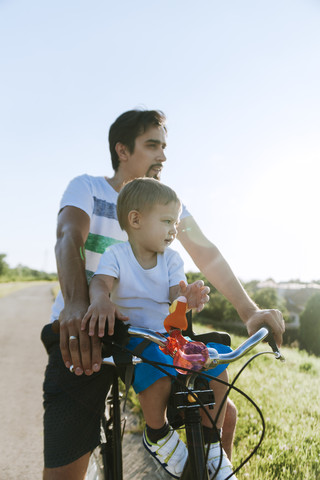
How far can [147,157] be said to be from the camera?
272 cm

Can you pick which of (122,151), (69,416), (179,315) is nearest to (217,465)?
(179,315)

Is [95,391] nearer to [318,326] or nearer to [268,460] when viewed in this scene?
[268,460]

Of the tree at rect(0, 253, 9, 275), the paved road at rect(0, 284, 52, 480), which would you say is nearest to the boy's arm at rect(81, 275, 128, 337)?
the paved road at rect(0, 284, 52, 480)

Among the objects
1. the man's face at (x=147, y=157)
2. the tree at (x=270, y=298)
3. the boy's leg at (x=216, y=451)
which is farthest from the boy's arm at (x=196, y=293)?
the tree at (x=270, y=298)

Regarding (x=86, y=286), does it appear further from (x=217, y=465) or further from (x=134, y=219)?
(x=217, y=465)

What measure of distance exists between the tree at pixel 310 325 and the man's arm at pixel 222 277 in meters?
8.92

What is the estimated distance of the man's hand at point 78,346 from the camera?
147 centimetres

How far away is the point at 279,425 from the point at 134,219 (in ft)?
8.33

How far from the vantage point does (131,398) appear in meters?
4.75

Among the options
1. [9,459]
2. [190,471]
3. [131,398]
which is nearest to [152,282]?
[190,471]

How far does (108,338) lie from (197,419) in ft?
1.38

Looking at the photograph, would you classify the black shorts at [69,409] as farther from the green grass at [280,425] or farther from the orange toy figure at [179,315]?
the green grass at [280,425]

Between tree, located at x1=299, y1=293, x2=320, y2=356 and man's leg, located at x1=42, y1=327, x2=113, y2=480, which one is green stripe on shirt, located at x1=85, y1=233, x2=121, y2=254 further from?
tree, located at x1=299, y1=293, x2=320, y2=356

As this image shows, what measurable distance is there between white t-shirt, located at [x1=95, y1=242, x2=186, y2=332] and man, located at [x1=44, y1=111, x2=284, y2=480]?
155 mm
